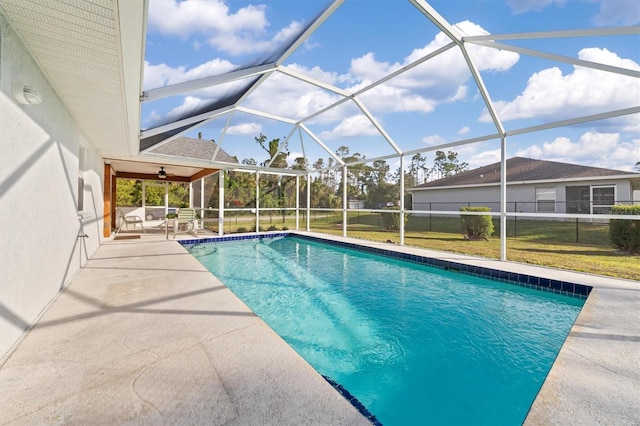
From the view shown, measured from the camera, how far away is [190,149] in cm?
1030

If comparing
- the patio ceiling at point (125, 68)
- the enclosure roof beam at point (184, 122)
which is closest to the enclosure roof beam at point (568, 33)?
the patio ceiling at point (125, 68)

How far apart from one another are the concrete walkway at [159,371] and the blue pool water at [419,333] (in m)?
0.86

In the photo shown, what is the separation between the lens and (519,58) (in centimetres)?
576

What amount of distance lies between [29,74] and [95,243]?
5701 mm

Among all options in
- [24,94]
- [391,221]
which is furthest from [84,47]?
[391,221]

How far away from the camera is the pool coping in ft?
6.15

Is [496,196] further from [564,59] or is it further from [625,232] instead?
[564,59]

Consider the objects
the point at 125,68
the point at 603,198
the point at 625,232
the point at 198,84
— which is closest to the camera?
the point at 125,68

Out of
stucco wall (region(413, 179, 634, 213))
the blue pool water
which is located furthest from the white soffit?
stucco wall (region(413, 179, 634, 213))

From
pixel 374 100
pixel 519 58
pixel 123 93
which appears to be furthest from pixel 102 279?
pixel 519 58

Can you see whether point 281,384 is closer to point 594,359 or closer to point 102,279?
point 594,359

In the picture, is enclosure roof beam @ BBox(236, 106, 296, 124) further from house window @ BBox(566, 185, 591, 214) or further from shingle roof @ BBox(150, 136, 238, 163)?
house window @ BBox(566, 185, 591, 214)

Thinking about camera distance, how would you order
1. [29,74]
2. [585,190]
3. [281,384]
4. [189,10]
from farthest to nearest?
1. [585,190]
2. [189,10]
3. [29,74]
4. [281,384]

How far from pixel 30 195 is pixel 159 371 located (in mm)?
2316
